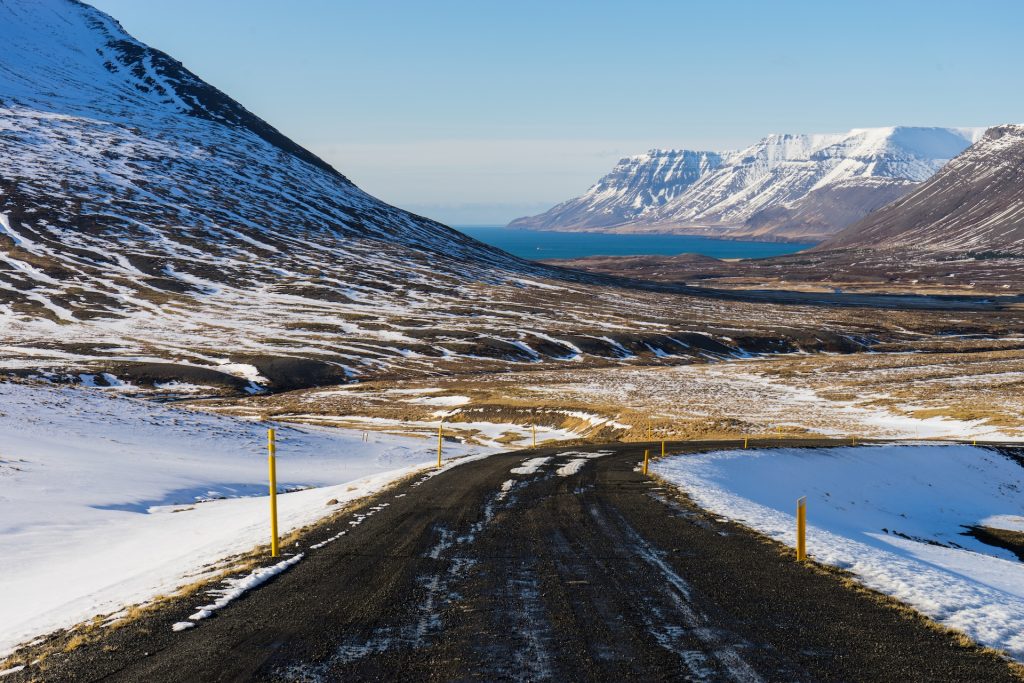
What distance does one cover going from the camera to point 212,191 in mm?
196625

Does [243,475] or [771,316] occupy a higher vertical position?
[771,316]

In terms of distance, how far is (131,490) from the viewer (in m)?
25.0

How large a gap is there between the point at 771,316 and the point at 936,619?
14951 cm

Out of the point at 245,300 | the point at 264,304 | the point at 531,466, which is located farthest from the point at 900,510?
the point at 245,300

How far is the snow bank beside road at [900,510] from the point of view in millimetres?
12664

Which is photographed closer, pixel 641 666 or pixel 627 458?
pixel 641 666

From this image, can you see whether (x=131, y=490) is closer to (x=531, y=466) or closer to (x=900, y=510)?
(x=531, y=466)

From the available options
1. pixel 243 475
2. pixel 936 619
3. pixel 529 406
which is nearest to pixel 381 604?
pixel 936 619

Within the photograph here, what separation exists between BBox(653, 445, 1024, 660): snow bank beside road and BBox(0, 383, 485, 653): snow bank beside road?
11.2 m

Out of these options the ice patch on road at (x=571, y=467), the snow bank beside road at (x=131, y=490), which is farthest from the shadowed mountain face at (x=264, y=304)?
the ice patch on road at (x=571, y=467)

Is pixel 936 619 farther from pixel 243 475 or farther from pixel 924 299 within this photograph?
pixel 924 299

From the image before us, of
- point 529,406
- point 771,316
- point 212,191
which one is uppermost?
point 212,191

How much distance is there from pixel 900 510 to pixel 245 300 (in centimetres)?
12052

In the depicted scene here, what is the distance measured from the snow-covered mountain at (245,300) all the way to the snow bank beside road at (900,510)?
216ft
